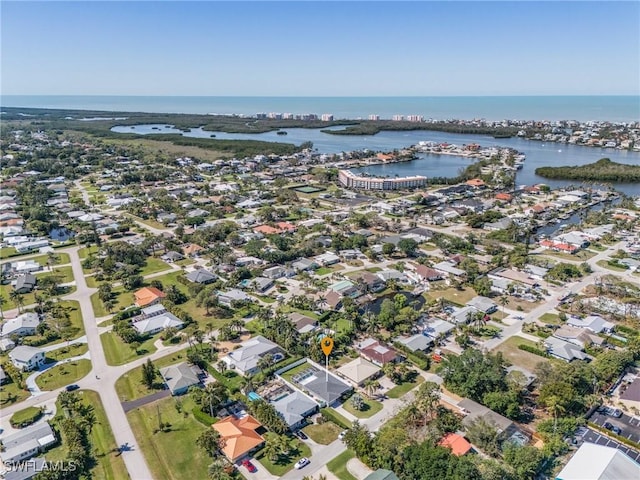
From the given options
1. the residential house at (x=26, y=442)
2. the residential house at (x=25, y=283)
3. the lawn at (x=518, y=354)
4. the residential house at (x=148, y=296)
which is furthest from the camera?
the residential house at (x=25, y=283)

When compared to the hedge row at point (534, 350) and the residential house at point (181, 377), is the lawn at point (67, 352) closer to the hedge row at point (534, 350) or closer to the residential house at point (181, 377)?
the residential house at point (181, 377)

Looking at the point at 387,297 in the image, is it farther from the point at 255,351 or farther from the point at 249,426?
the point at 249,426


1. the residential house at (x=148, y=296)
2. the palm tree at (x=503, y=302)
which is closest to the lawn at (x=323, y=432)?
the palm tree at (x=503, y=302)

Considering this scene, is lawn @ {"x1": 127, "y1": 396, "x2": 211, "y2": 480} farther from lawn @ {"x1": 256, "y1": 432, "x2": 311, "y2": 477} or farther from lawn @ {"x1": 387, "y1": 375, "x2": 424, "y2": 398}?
lawn @ {"x1": 387, "y1": 375, "x2": 424, "y2": 398}

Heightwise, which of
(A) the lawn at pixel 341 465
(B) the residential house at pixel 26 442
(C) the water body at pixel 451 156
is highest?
(C) the water body at pixel 451 156

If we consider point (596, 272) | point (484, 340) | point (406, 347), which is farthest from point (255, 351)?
point (596, 272)

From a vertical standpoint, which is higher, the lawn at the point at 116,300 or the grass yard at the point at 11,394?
A: the lawn at the point at 116,300
